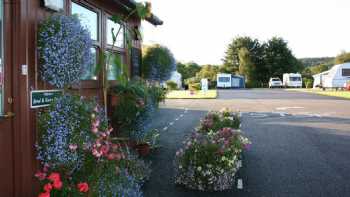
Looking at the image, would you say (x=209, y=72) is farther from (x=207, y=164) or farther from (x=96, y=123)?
(x=96, y=123)

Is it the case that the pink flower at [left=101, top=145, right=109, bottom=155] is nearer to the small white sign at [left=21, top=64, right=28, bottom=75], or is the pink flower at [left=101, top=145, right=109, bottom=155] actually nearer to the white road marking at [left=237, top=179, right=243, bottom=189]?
the small white sign at [left=21, top=64, right=28, bottom=75]

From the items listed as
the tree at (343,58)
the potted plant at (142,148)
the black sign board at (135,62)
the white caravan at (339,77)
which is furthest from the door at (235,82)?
the potted plant at (142,148)

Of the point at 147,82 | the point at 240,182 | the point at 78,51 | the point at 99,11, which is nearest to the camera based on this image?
the point at 78,51

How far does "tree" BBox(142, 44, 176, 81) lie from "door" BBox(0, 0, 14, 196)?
11.8 ft

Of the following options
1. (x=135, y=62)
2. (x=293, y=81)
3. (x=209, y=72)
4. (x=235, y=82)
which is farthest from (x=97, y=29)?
(x=209, y=72)

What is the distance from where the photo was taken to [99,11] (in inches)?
220

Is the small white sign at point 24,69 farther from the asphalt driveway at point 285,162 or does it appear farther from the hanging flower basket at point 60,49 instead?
the asphalt driveway at point 285,162

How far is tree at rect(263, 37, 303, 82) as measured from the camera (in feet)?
206

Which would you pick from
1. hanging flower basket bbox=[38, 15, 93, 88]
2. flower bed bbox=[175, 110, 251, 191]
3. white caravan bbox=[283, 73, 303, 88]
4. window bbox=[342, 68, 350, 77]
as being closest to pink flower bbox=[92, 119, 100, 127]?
hanging flower basket bbox=[38, 15, 93, 88]

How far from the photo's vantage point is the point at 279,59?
62812mm

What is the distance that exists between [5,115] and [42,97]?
58cm

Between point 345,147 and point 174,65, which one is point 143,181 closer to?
point 174,65

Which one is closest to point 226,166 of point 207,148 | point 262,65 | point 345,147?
point 207,148

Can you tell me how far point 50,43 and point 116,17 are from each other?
5.15 feet
